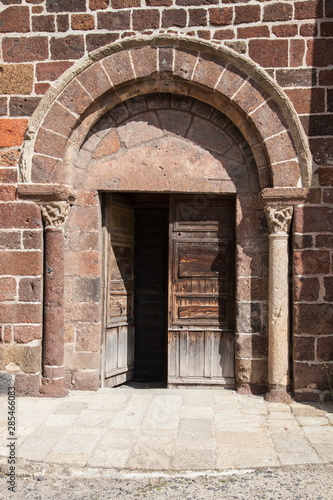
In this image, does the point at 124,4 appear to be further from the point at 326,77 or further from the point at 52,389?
the point at 52,389

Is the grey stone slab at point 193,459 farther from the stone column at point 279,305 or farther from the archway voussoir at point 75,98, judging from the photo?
the archway voussoir at point 75,98

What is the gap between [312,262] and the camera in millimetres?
4617

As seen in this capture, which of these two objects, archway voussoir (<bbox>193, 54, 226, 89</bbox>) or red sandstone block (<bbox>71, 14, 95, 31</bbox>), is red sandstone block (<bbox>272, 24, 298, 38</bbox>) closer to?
archway voussoir (<bbox>193, 54, 226, 89</bbox>)

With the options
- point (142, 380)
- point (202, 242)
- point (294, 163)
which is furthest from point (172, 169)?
point (142, 380)

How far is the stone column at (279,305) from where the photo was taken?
15.1 feet

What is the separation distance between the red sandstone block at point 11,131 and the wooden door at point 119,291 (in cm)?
112

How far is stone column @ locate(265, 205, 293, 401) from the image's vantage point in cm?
461

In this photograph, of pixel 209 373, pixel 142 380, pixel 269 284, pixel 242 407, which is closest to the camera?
pixel 242 407

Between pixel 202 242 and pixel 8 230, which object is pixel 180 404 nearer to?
pixel 202 242

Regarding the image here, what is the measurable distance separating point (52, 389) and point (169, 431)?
4.96 feet

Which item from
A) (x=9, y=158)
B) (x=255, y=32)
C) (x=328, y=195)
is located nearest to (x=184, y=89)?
(x=255, y=32)

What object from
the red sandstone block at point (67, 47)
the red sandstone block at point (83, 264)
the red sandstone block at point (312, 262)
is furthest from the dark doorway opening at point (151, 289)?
the red sandstone block at point (312, 262)

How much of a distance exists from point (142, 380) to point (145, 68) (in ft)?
12.9

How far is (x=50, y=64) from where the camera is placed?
15.7 ft
